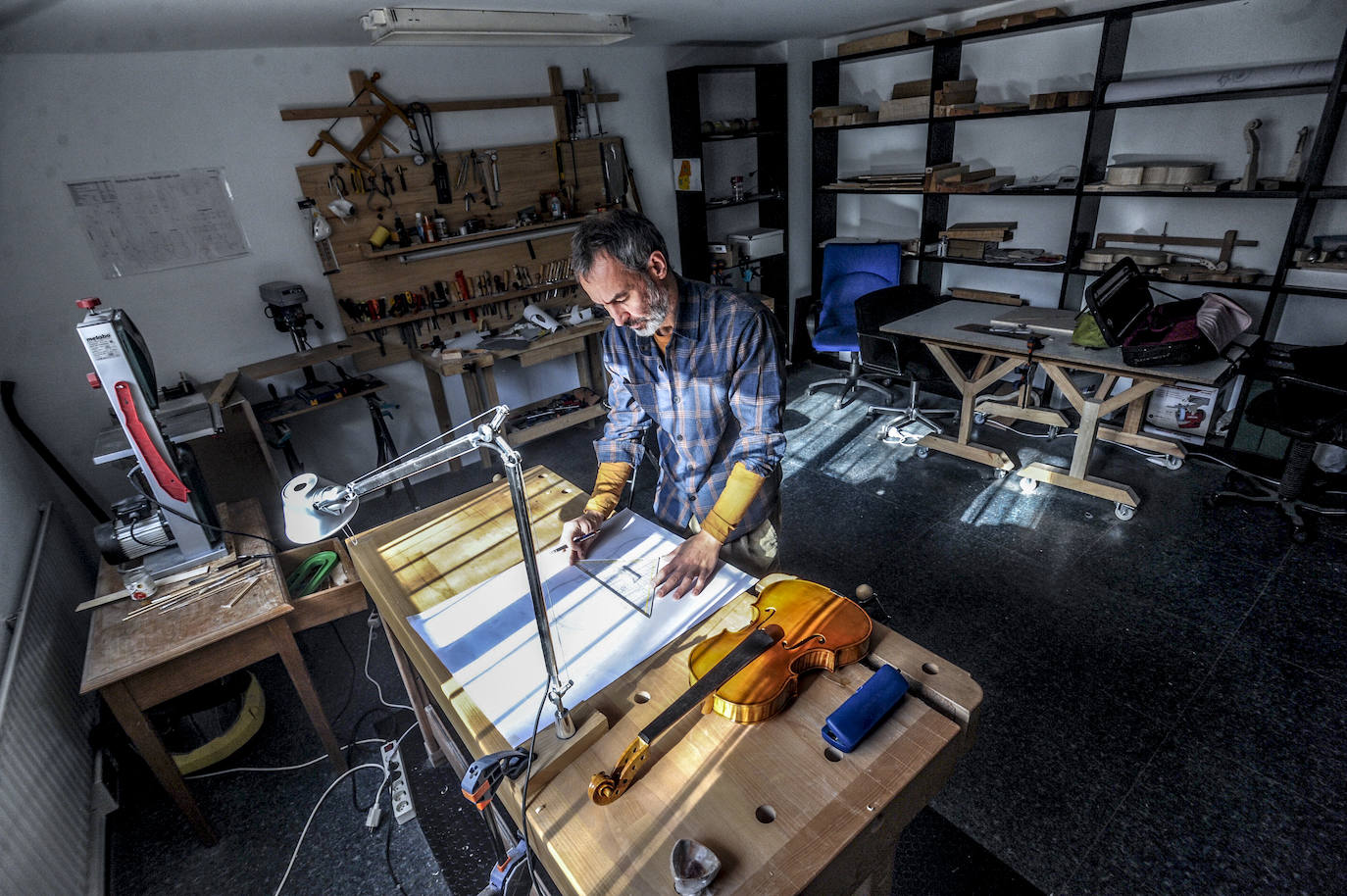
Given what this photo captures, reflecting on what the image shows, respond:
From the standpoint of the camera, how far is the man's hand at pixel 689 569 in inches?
50.7

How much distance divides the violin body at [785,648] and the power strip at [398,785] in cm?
139

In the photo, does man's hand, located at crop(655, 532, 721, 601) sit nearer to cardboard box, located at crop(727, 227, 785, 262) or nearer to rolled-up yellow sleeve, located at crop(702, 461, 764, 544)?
rolled-up yellow sleeve, located at crop(702, 461, 764, 544)

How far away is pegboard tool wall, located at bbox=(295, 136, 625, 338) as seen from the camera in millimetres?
3516

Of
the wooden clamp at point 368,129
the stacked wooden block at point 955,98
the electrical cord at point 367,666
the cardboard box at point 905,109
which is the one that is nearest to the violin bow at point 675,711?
the electrical cord at point 367,666

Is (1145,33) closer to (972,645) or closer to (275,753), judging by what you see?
(972,645)

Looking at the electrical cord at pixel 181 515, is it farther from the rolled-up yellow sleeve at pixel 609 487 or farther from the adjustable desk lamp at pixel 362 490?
the adjustable desk lamp at pixel 362 490

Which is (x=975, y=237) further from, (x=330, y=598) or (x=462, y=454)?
(x=462, y=454)

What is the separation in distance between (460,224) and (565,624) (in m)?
3.23

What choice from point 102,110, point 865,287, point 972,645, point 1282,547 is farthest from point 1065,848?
point 102,110

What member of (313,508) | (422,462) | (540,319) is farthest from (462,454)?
(540,319)

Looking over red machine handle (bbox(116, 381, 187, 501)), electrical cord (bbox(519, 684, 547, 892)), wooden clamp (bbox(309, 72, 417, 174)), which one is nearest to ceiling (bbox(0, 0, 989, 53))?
wooden clamp (bbox(309, 72, 417, 174))

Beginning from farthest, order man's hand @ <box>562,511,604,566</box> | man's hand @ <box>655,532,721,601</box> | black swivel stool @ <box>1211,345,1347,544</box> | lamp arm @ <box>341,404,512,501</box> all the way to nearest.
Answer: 1. black swivel stool @ <box>1211,345,1347,544</box>
2. man's hand @ <box>562,511,604,566</box>
3. man's hand @ <box>655,532,721,601</box>
4. lamp arm @ <box>341,404,512,501</box>

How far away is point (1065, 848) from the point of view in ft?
5.71

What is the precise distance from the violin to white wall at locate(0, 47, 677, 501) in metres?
3.31
